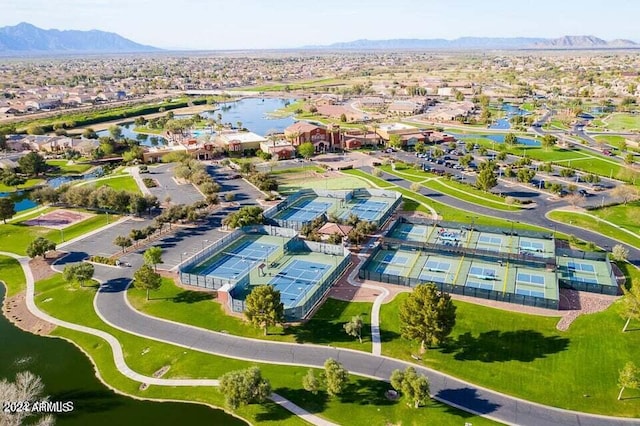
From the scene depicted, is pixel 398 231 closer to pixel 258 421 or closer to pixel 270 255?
pixel 270 255

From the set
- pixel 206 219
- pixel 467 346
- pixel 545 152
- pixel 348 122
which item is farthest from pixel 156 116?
pixel 467 346

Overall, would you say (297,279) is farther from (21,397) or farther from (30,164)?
(30,164)

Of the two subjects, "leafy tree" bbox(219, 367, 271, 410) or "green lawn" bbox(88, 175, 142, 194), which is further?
"green lawn" bbox(88, 175, 142, 194)

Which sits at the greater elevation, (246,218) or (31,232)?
(246,218)

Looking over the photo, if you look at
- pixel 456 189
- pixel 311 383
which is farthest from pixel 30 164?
pixel 311 383

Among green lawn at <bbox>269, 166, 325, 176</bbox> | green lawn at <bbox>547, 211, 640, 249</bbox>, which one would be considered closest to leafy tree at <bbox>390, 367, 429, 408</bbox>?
green lawn at <bbox>547, 211, 640, 249</bbox>

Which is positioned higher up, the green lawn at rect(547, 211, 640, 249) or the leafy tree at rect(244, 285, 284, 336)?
the leafy tree at rect(244, 285, 284, 336)

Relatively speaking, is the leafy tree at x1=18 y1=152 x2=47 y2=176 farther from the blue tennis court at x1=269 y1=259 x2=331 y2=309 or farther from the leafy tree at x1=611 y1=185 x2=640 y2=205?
the leafy tree at x1=611 y1=185 x2=640 y2=205
